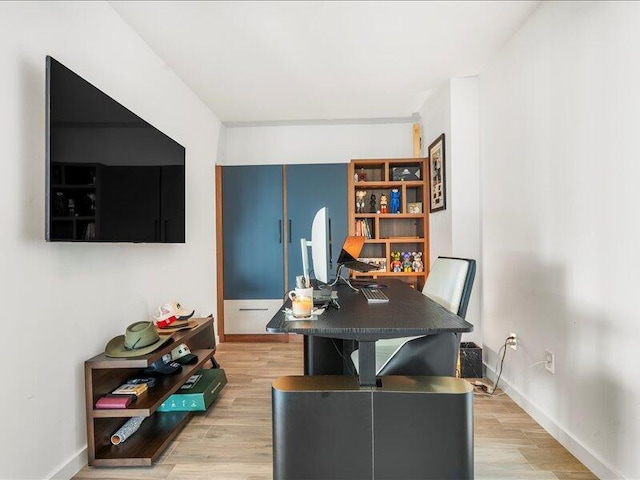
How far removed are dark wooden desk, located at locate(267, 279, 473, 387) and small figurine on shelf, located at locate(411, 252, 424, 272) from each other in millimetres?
2303

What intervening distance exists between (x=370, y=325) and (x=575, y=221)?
4.12 ft

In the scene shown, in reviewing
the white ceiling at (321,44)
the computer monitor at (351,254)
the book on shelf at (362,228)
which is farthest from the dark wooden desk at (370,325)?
the book on shelf at (362,228)

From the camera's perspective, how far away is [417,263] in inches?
150

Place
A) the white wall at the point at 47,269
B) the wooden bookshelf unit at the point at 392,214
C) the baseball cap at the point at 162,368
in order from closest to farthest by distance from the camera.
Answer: the white wall at the point at 47,269
the baseball cap at the point at 162,368
the wooden bookshelf unit at the point at 392,214

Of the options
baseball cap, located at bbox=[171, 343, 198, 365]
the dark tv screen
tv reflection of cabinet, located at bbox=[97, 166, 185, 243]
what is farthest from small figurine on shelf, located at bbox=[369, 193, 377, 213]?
baseball cap, located at bbox=[171, 343, 198, 365]

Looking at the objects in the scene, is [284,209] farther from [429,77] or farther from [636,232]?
[636,232]

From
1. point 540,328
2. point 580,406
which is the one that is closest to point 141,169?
point 540,328

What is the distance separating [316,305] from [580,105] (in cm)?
155

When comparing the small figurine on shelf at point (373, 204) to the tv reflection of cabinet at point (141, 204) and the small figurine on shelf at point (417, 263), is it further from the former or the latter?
the tv reflection of cabinet at point (141, 204)

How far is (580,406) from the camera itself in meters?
1.71

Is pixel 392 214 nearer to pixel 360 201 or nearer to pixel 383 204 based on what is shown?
pixel 383 204

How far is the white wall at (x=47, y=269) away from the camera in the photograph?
1.37 m

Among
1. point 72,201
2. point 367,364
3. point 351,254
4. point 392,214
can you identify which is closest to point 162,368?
point 72,201

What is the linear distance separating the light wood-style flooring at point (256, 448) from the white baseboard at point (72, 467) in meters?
0.03
